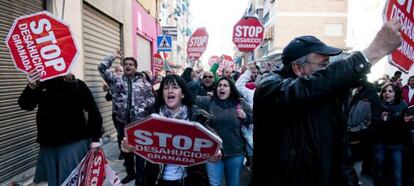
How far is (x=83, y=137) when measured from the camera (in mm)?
4234

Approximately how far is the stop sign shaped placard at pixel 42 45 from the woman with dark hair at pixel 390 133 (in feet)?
14.3

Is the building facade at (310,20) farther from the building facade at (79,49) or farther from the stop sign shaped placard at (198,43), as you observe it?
the stop sign shaped placard at (198,43)

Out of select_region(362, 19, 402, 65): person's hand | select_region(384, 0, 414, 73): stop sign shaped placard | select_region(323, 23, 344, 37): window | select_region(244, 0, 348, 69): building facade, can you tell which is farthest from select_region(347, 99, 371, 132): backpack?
select_region(323, 23, 344, 37): window

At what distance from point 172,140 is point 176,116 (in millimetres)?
864

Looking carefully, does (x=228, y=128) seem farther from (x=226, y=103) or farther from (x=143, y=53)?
(x=143, y=53)

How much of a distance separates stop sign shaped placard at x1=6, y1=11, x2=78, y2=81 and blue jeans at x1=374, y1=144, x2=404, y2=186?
4.48 meters

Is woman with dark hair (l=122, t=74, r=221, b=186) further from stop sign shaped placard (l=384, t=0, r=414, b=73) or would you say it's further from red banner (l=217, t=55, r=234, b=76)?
red banner (l=217, t=55, r=234, b=76)

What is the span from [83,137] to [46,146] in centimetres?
39

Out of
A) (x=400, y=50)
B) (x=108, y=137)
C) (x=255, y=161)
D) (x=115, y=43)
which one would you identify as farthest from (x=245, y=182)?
(x=115, y=43)

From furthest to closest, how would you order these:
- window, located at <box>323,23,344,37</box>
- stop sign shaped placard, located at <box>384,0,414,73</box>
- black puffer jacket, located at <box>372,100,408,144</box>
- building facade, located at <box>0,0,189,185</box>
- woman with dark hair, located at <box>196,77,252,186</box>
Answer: window, located at <box>323,23,344,37</box>
building facade, located at <box>0,0,189,185</box>
black puffer jacket, located at <box>372,100,408,144</box>
woman with dark hair, located at <box>196,77,252,186</box>
stop sign shaped placard, located at <box>384,0,414,73</box>

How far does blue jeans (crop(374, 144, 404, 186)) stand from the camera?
18.1 ft

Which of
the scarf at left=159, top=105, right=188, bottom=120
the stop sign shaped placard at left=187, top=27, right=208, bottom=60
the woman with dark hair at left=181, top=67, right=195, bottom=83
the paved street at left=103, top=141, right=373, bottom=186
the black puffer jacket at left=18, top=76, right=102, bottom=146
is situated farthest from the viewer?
the stop sign shaped placard at left=187, top=27, right=208, bottom=60

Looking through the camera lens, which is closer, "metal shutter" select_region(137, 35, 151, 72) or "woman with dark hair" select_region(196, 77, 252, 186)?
"woman with dark hair" select_region(196, 77, 252, 186)

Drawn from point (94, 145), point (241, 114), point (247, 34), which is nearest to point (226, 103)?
point (241, 114)
